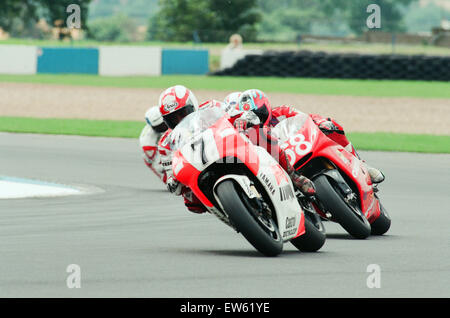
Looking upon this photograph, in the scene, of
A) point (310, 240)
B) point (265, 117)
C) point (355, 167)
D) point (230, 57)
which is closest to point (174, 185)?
point (265, 117)

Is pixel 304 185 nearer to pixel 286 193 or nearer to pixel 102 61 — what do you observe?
pixel 286 193

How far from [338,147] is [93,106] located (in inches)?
704

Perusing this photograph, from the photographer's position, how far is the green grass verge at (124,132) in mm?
16625

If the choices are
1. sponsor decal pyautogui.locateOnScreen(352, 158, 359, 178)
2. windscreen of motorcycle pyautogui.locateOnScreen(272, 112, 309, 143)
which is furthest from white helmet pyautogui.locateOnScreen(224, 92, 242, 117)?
sponsor decal pyautogui.locateOnScreen(352, 158, 359, 178)

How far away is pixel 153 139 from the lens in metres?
11.8

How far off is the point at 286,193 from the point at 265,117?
2.42 feet

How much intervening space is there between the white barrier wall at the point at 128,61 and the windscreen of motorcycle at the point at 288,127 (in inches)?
1228

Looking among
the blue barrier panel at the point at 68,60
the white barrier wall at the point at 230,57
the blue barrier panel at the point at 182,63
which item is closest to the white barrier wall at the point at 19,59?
the blue barrier panel at the point at 68,60

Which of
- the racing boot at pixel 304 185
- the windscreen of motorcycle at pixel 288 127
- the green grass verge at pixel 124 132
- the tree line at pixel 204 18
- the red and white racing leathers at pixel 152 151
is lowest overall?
the tree line at pixel 204 18

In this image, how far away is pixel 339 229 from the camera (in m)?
8.57

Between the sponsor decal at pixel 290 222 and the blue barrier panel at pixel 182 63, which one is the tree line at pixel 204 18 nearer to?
the blue barrier panel at pixel 182 63
